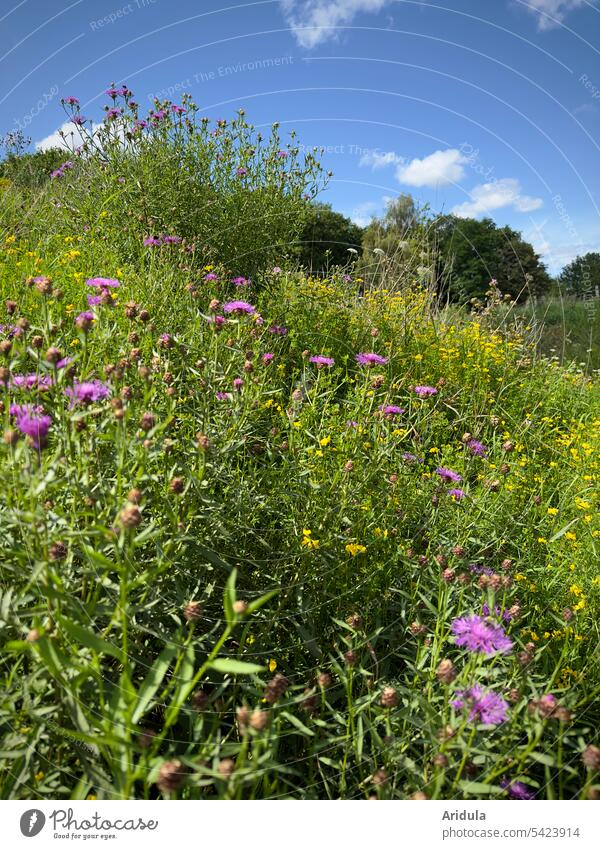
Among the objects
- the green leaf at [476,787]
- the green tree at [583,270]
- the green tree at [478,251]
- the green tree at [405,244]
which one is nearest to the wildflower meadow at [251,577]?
the green leaf at [476,787]

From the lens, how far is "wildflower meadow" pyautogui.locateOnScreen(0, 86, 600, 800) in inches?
49.6

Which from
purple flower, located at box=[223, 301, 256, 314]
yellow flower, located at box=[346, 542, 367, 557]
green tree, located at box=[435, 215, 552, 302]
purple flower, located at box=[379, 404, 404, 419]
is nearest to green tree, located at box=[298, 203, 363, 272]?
green tree, located at box=[435, 215, 552, 302]

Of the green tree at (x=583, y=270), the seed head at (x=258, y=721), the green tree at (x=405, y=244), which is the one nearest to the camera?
the seed head at (x=258, y=721)

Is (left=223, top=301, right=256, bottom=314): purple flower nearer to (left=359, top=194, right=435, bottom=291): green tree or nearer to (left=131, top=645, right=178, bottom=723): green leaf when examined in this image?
Result: (left=131, top=645, right=178, bottom=723): green leaf

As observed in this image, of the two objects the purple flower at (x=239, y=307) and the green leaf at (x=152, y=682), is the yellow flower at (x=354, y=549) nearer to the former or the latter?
the green leaf at (x=152, y=682)

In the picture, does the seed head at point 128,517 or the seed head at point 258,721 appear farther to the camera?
the seed head at point 128,517

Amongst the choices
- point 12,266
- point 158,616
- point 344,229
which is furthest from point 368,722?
point 344,229

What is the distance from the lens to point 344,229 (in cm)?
927

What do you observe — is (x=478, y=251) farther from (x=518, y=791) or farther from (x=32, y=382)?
(x=518, y=791)

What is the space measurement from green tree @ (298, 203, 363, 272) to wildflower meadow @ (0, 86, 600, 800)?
203 cm

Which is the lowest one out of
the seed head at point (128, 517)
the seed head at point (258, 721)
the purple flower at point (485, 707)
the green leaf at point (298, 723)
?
the green leaf at point (298, 723)
